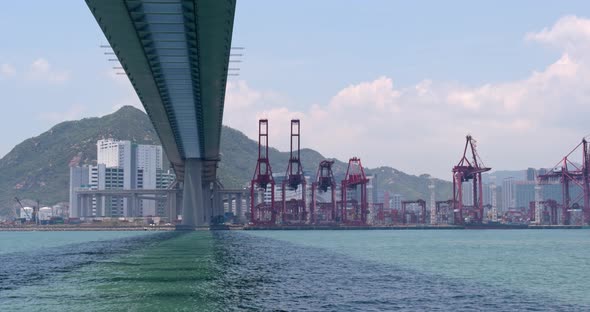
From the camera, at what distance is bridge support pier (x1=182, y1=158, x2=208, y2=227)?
14725cm

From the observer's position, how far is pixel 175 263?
65.6 metres

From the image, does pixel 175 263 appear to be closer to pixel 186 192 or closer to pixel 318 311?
pixel 318 311

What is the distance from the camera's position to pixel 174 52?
60.0 metres

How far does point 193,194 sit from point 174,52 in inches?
3772

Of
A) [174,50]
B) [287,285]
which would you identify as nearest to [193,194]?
[174,50]

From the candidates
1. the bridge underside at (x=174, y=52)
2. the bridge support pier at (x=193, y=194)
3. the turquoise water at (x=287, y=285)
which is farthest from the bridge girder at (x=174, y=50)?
the bridge support pier at (x=193, y=194)

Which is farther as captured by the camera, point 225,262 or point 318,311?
point 225,262

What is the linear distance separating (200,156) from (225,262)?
3067 inches

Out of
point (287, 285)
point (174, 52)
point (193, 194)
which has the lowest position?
point (287, 285)

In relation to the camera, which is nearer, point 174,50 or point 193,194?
point 174,50

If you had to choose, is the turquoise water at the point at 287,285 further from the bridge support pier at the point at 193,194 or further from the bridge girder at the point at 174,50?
the bridge support pier at the point at 193,194

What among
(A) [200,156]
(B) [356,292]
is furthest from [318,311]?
(A) [200,156]

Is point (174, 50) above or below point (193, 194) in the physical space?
above

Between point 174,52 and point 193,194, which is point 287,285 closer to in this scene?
point 174,52
